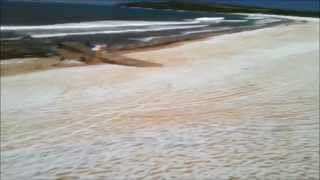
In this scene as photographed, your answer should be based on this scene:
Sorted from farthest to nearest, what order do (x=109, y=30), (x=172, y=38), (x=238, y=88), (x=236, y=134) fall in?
(x=109, y=30) < (x=172, y=38) < (x=238, y=88) < (x=236, y=134)

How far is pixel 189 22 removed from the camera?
1422cm

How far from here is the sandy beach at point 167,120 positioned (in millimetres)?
3592

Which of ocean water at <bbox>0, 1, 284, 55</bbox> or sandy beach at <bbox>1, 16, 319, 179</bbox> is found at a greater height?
ocean water at <bbox>0, 1, 284, 55</bbox>

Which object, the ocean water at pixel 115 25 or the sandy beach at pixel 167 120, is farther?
the ocean water at pixel 115 25

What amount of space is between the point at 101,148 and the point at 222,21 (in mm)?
9991

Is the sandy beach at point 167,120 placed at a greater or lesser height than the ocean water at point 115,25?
lesser

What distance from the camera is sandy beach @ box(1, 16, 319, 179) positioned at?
3.59 m

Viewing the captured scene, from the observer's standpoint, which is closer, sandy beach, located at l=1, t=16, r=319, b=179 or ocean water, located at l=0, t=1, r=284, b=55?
sandy beach, located at l=1, t=16, r=319, b=179

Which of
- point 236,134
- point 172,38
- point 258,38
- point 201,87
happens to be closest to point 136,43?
point 172,38

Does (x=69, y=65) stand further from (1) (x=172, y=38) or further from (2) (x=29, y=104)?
(1) (x=172, y=38)

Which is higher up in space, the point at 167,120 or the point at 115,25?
the point at 115,25

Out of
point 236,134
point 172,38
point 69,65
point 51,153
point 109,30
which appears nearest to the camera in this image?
point 51,153

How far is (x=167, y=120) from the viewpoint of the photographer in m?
4.72

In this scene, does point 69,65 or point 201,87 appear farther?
point 69,65
